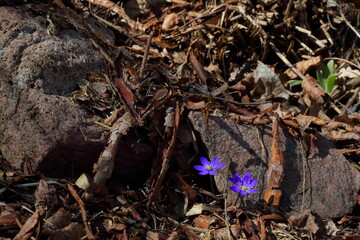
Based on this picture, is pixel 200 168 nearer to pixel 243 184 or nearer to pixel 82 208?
pixel 243 184

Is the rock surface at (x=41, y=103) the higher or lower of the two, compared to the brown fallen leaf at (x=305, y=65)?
higher

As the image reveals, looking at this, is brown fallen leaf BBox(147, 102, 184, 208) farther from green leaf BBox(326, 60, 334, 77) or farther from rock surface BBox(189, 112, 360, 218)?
A: green leaf BBox(326, 60, 334, 77)

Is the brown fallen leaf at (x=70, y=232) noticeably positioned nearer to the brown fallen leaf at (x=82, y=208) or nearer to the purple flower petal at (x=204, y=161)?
the brown fallen leaf at (x=82, y=208)

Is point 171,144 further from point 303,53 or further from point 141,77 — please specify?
point 303,53

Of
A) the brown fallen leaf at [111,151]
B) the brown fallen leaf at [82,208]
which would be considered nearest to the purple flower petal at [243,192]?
the brown fallen leaf at [111,151]

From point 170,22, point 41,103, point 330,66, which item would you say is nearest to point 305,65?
point 330,66

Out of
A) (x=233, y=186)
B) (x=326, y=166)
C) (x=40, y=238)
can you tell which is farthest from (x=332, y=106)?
(x=40, y=238)
